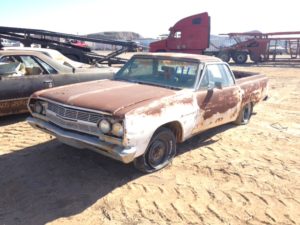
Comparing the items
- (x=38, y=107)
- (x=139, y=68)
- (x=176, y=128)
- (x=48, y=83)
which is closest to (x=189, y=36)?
(x=48, y=83)

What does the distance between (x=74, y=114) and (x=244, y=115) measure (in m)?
4.15

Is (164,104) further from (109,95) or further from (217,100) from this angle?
(217,100)

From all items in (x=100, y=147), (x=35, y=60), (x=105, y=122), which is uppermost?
(x=35, y=60)

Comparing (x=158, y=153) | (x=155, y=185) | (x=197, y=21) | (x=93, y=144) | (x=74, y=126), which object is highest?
(x=197, y=21)

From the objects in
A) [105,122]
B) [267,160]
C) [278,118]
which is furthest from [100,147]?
[278,118]

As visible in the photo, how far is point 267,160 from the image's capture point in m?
5.08

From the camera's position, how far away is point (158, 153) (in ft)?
14.8

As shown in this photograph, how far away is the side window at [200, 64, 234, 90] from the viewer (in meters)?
5.23

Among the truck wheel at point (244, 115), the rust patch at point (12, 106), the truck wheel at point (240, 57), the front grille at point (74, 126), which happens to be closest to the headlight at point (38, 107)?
the front grille at point (74, 126)

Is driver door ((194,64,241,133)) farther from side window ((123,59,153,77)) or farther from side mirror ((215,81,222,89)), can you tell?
side window ((123,59,153,77))

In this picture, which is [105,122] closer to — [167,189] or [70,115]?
[70,115]

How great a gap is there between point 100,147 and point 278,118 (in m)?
5.23

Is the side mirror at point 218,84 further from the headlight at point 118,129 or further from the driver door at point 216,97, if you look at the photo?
the headlight at point 118,129

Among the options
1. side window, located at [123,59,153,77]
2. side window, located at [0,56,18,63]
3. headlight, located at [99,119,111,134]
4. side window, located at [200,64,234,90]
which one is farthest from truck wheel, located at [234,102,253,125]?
side window, located at [0,56,18,63]
